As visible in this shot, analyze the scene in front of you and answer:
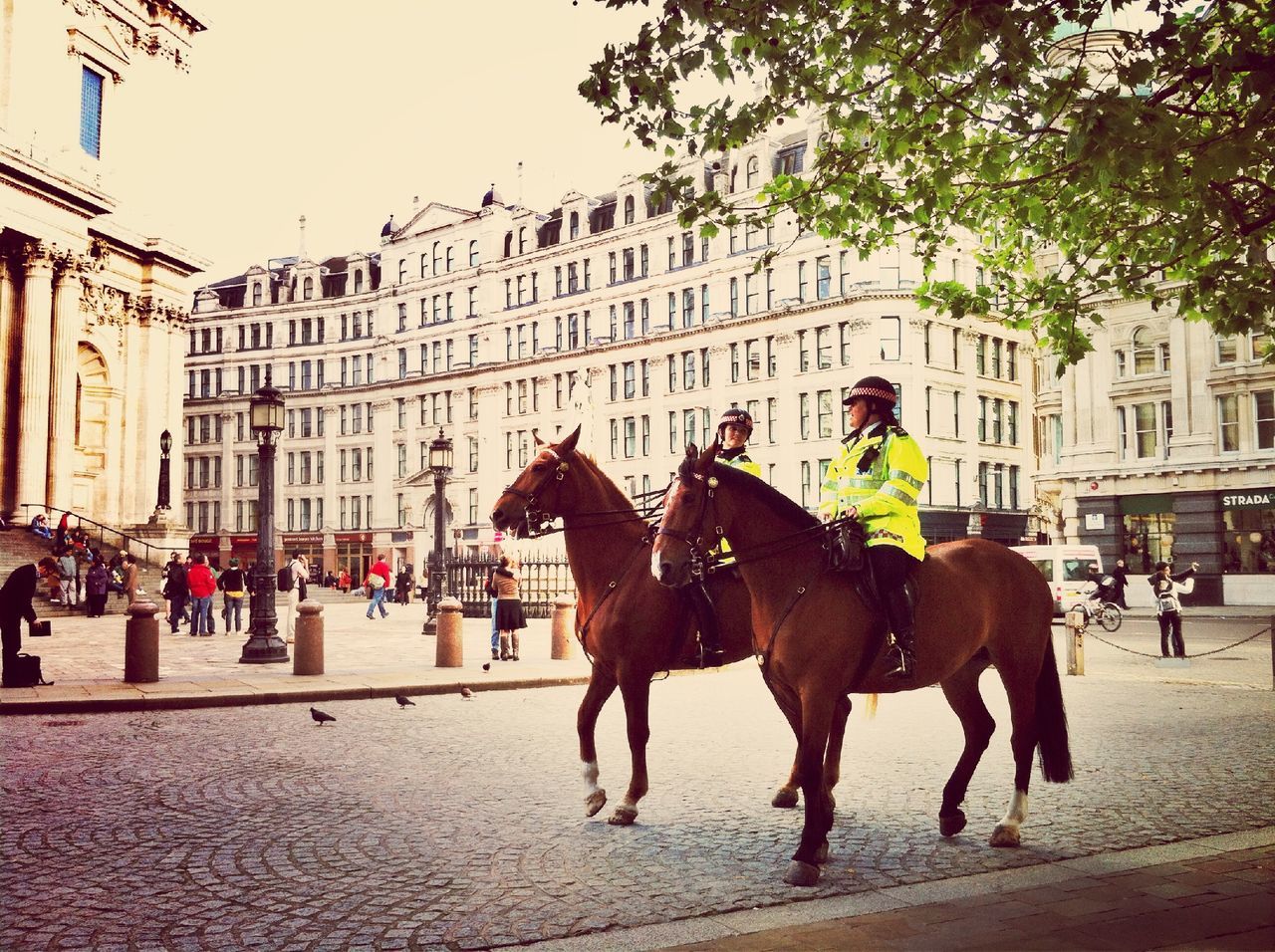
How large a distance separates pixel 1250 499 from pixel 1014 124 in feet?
127

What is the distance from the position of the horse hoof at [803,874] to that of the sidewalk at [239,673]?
1003cm

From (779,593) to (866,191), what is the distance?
481cm

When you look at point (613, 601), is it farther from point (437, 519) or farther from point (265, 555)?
point (437, 519)

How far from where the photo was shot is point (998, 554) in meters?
7.09

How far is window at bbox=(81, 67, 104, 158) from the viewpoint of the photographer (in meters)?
41.5

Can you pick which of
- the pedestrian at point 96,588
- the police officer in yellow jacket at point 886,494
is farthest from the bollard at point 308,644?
the pedestrian at point 96,588

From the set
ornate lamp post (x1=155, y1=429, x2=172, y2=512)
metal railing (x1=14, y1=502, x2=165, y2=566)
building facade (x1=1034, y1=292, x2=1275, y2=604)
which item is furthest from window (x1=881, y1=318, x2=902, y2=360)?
metal railing (x1=14, y1=502, x2=165, y2=566)

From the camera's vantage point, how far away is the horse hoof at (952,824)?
6.59 metres

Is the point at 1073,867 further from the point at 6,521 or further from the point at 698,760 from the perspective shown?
the point at 6,521

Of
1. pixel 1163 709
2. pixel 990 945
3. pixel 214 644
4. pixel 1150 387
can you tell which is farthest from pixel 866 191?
pixel 1150 387

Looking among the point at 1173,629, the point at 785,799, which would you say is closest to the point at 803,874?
the point at 785,799

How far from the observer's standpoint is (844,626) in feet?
20.0

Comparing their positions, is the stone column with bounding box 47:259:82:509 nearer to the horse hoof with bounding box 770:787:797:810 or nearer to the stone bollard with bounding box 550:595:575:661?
the stone bollard with bounding box 550:595:575:661

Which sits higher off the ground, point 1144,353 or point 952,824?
point 1144,353
